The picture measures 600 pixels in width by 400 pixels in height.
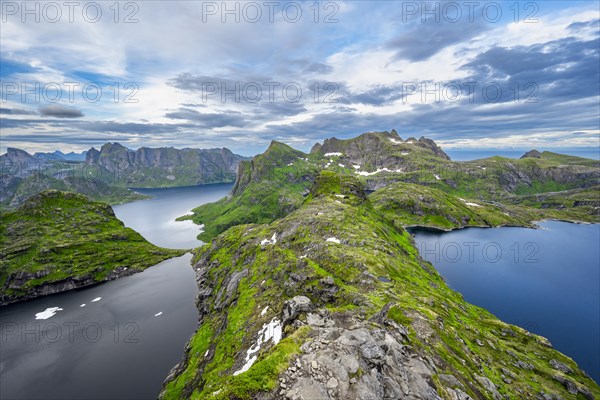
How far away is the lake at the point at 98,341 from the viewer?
2928 inches

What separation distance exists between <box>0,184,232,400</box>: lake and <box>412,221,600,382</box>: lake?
123 m

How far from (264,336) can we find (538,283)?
141974 millimetres

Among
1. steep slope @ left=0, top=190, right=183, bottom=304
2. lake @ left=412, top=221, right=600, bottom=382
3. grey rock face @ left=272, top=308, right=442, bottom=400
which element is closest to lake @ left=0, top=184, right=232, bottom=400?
steep slope @ left=0, top=190, right=183, bottom=304

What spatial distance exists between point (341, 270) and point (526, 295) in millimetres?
100471

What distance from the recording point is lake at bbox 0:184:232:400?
244ft

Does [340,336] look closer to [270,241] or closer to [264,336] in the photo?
[264,336]

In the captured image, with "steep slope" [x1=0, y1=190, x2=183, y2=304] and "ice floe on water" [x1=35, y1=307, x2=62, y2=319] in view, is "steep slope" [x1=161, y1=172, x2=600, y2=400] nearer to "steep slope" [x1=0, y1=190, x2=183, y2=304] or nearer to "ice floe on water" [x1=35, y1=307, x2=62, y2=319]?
"ice floe on water" [x1=35, y1=307, x2=62, y2=319]

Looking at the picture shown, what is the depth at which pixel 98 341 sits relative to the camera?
95.4 m

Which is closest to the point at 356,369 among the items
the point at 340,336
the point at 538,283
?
the point at 340,336

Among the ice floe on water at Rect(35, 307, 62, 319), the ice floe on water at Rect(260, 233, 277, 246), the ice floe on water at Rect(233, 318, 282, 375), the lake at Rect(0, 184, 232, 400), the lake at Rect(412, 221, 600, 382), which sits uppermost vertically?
the ice floe on water at Rect(260, 233, 277, 246)

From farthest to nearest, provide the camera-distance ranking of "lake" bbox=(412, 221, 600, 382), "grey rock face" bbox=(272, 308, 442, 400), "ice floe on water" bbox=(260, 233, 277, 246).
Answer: "ice floe on water" bbox=(260, 233, 277, 246) → "lake" bbox=(412, 221, 600, 382) → "grey rock face" bbox=(272, 308, 442, 400)

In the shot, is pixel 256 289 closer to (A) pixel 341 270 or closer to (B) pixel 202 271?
(A) pixel 341 270

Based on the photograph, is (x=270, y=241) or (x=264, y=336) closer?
(x=264, y=336)

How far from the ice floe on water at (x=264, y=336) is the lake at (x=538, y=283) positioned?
3349 inches
